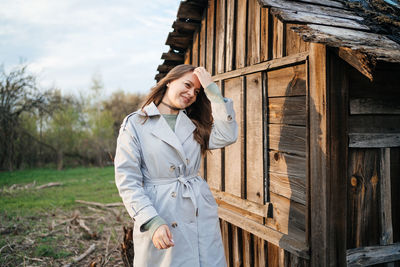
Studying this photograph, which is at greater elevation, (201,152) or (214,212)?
(201,152)

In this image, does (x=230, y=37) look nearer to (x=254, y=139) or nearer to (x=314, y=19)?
(x=254, y=139)

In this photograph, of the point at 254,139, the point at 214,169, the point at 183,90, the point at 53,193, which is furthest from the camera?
the point at 53,193

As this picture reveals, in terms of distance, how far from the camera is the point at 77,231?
25.0 feet

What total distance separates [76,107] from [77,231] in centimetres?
1652

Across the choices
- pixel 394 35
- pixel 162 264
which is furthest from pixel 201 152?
pixel 394 35

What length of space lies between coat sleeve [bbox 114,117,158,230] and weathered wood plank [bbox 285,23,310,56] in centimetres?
171

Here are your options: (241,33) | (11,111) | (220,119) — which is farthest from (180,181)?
(11,111)

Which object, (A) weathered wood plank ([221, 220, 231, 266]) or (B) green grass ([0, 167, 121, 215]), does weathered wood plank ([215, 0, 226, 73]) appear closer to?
(A) weathered wood plank ([221, 220, 231, 266])

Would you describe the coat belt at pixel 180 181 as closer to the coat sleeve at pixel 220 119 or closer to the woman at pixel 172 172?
the woman at pixel 172 172

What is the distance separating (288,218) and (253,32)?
2.13 metres

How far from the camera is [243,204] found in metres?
3.96

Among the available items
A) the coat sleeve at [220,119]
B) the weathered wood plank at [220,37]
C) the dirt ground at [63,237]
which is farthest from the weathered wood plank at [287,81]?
the dirt ground at [63,237]

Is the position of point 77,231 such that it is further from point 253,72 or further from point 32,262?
point 253,72

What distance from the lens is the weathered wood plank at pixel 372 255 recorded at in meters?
2.88
